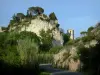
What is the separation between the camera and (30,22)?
327ft

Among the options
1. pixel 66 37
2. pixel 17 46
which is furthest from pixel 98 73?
pixel 66 37

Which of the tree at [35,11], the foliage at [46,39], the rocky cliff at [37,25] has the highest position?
the tree at [35,11]

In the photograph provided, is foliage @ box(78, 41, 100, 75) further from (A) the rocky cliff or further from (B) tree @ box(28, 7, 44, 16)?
(B) tree @ box(28, 7, 44, 16)

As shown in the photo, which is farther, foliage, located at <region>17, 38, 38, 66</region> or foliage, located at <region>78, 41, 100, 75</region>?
foliage, located at <region>17, 38, 38, 66</region>

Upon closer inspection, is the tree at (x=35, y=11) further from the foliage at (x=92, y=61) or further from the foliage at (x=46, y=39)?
the foliage at (x=92, y=61)

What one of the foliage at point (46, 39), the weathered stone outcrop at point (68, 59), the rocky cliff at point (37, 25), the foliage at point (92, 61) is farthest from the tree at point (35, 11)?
the foliage at point (92, 61)

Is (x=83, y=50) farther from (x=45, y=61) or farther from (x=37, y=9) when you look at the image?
(x=37, y=9)

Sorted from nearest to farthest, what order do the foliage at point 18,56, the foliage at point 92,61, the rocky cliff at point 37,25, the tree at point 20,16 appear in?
1. the foliage at point 92,61
2. the foliage at point 18,56
3. the rocky cliff at point 37,25
4. the tree at point 20,16

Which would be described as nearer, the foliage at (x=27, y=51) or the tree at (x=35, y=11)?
the foliage at (x=27, y=51)

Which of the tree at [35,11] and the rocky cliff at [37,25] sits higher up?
the tree at [35,11]

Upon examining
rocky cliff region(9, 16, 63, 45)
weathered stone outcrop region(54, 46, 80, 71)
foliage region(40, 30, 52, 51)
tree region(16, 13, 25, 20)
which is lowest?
weathered stone outcrop region(54, 46, 80, 71)

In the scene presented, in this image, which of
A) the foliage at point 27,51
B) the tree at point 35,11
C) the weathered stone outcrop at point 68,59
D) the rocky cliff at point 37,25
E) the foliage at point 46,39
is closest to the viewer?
the foliage at point 27,51

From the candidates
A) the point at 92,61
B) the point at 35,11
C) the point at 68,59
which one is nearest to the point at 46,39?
the point at 35,11

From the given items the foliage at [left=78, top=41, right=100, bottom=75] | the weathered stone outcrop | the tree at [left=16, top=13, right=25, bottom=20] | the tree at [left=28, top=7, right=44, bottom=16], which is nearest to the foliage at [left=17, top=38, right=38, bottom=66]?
the weathered stone outcrop
